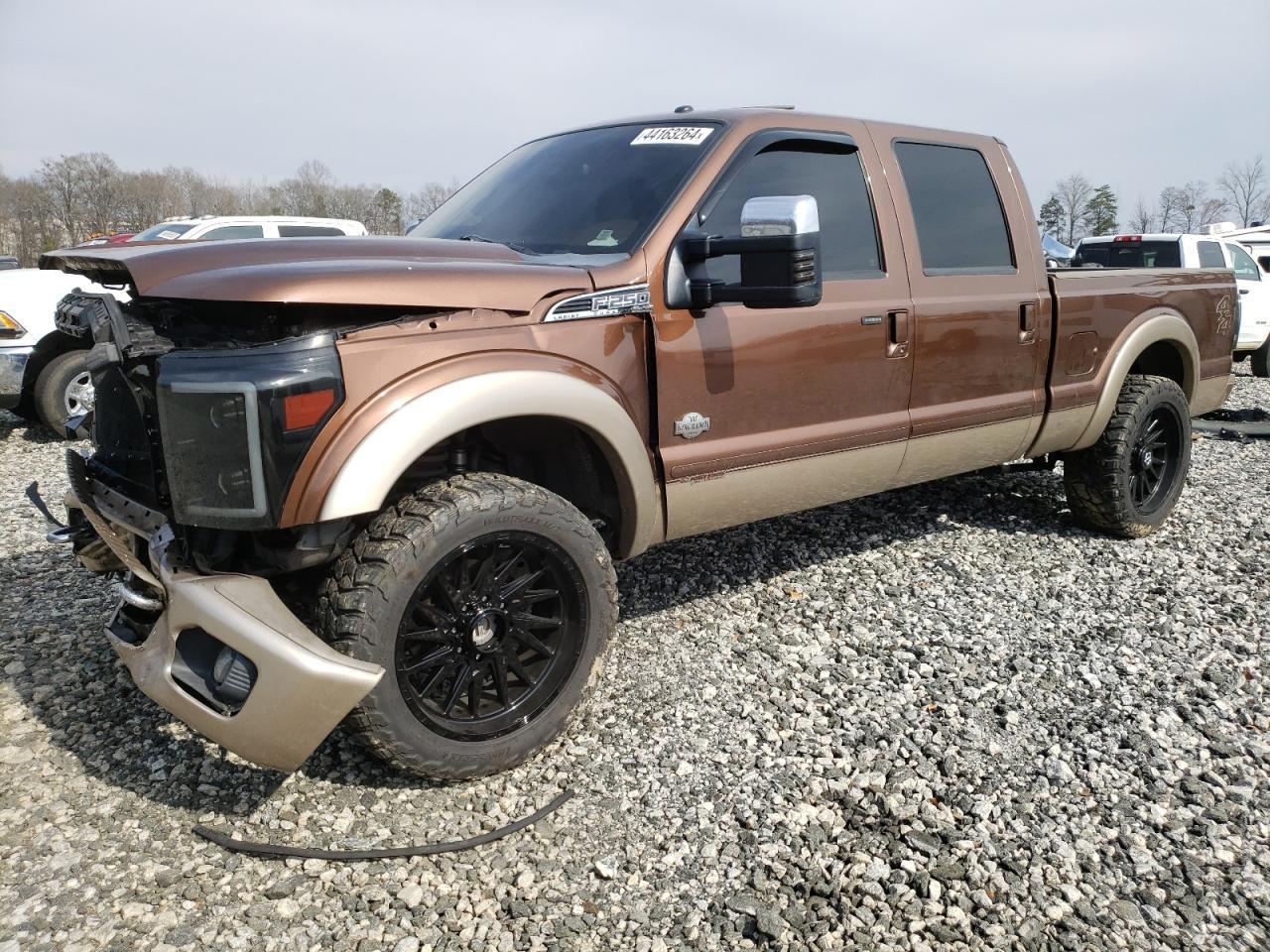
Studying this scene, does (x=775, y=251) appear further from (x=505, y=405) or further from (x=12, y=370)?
(x=12, y=370)

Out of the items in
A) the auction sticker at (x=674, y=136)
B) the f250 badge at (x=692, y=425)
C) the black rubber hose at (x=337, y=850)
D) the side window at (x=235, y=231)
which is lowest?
the black rubber hose at (x=337, y=850)

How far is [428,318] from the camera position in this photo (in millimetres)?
2461

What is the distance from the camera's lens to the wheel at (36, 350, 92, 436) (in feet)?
22.7

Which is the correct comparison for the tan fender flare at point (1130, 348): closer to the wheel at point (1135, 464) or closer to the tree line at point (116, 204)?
the wheel at point (1135, 464)

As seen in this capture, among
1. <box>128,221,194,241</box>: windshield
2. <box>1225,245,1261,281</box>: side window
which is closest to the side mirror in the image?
<box>128,221,194,241</box>: windshield

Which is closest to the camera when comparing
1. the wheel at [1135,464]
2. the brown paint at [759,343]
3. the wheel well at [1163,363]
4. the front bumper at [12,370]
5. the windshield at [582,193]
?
the brown paint at [759,343]

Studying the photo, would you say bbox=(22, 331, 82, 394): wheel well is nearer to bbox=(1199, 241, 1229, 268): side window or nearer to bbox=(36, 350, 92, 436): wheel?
bbox=(36, 350, 92, 436): wheel

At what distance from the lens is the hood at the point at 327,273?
224 cm

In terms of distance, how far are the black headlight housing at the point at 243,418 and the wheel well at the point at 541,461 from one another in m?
0.49

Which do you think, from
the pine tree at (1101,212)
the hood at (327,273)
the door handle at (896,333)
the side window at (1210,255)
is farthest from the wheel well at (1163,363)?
the pine tree at (1101,212)

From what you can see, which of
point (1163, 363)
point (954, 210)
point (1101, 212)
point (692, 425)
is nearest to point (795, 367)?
point (692, 425)

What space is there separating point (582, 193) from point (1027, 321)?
82.4 inches

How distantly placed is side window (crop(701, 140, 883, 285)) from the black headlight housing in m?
1.50

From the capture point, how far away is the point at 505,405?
2.50m
